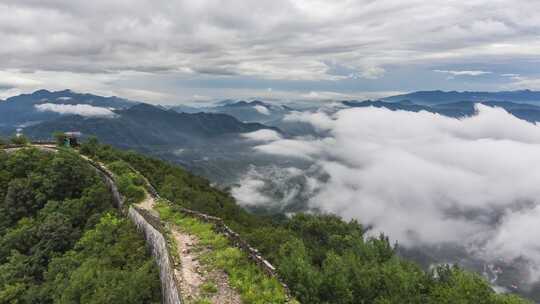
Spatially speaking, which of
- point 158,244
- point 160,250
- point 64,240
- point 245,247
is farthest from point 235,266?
point 64,240

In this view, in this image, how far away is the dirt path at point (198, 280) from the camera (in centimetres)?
1925

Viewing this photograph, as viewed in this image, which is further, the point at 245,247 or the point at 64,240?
the point at 64,240

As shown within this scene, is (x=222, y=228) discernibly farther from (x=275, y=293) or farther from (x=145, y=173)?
(x=145, y=173)

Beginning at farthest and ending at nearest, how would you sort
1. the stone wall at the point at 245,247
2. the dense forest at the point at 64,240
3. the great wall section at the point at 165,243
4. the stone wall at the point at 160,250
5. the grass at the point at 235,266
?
the dense forest at the point at 64,240, the stone wall at the point at 245,247, the great wall section at the point at 165,243, the stone wall at the point at 160,250, the grass at the point at 235,266

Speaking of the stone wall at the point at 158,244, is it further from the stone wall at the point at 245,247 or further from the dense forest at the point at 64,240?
the stone wall at the point at 245,247

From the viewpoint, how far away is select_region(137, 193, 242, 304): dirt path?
63.2 ft

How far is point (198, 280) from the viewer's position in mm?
20859

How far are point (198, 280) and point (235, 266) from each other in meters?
2.54

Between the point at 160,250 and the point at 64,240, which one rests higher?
the point at 160,250

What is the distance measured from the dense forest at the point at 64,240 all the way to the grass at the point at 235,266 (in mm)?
3959

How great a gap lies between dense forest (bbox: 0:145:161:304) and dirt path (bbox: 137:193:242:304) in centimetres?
274

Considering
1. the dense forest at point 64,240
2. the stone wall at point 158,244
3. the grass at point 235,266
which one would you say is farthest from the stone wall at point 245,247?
the dense forest at point 64,240

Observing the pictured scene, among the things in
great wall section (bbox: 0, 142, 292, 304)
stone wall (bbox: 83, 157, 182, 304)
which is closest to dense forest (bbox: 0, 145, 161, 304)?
stone wall (bbox: 83, 157, 182, 304)

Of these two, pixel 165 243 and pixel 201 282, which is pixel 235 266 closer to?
pixel 201 282
